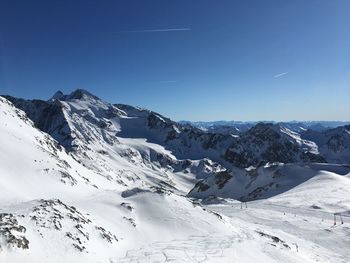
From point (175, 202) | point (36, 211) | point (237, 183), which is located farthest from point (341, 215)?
point (237, 183)

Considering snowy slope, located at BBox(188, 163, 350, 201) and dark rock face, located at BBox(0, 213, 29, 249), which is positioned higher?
dark rock face, located at BBox(0, 213, 29, 249)

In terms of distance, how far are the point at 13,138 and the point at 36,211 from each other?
3063 cm

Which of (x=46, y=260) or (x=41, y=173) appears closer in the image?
(x=46, y=260)

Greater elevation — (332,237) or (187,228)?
(187,228)

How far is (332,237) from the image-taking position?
41.0 meters

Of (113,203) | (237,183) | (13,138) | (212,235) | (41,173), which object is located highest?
(13,138)

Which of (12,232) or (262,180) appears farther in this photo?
(262,180)

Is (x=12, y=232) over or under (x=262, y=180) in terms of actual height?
over

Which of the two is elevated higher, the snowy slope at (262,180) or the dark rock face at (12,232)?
the dark rock face at (12,232)

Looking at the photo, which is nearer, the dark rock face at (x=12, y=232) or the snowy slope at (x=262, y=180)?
the dark rock face at (x=12, y=232)

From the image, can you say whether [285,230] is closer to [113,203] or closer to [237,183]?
[113,203]

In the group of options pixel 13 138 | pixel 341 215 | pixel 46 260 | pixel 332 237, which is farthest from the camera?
pixel 341 215

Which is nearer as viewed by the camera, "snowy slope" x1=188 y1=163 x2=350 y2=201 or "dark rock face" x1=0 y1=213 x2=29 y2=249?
"dark rock face" x1=0 y1=213 x2=29 y2=249

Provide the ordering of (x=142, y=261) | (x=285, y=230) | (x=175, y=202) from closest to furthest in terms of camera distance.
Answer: (x=142, y=261) → (x=175, y=202) → (x=285, y=230)
